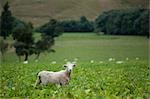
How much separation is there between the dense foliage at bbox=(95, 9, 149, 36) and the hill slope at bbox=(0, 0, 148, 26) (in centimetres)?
1279

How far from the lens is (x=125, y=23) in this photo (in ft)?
195

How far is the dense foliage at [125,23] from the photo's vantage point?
5634cm

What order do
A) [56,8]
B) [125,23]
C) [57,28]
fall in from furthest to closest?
1. [56,8]
2. [57,28]
3. [125,23]

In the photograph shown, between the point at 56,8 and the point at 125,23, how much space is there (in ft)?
128

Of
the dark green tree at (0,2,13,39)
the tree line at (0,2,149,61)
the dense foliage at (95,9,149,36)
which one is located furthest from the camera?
the dense foliage at (95,9,149,36)

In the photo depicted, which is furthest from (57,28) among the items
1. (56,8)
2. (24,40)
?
(56,8)

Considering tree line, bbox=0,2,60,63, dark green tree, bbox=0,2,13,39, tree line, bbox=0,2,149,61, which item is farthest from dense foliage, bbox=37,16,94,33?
tree line, bbox=0,2,60,63

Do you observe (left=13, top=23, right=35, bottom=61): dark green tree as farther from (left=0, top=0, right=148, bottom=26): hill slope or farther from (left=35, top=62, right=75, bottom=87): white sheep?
(left=35, top=62, right=75, bottom=87): white sheep

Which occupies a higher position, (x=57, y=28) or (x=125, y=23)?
(x=125, y=23)

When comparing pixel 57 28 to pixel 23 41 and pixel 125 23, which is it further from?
pixel 23 41

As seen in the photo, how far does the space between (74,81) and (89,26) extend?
55889 millimetres

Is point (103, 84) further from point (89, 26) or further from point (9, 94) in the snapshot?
point (89, 26)

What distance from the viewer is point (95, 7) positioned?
9500cm

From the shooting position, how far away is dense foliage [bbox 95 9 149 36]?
56344 mm
